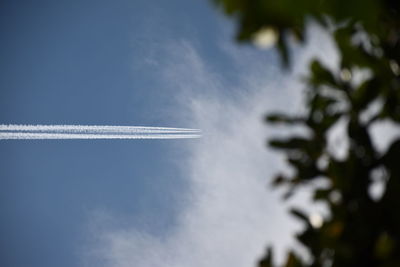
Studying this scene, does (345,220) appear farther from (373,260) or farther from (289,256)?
(289,256)

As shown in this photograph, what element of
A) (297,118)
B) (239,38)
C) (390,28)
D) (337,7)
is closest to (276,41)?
(239,38)

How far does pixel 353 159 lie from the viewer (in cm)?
369

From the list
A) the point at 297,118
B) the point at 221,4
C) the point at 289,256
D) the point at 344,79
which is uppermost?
the point at 344,79

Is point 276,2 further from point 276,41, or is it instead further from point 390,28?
point 390,28

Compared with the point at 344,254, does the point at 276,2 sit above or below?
above

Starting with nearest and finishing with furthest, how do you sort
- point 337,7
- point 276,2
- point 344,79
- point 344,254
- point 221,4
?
point 337,7, point 276,2, point 221,4, point 344,254, point 344,79

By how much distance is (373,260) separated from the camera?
10.7ft

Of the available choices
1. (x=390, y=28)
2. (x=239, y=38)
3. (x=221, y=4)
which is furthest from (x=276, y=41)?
(x=390, y=28)

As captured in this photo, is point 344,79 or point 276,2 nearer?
point 276,2

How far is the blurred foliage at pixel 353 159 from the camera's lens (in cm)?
336

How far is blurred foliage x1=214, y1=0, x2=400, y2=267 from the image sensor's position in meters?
3.36

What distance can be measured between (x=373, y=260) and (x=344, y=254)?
29 cm

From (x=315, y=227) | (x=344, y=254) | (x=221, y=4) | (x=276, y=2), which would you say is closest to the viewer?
(x=276, y=2)

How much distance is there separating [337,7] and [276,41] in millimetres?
532
